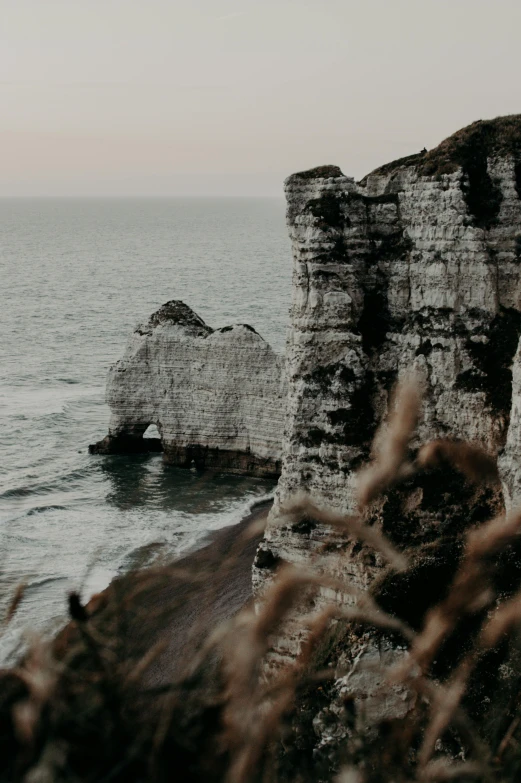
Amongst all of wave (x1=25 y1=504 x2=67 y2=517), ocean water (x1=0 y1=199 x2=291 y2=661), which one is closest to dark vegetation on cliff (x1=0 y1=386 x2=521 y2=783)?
ocean water (x1=0 y1=199 x2=291 y2=661)

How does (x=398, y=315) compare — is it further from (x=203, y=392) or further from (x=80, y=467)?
(x=80, y=467)

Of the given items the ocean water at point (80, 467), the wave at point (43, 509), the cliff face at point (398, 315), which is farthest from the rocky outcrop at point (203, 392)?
the cliff face at point (398, 315)

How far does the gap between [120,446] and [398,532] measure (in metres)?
30.0

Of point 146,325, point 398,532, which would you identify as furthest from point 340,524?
point 146,325

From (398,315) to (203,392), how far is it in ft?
77.4

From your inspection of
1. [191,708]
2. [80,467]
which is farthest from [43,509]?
[191,708]

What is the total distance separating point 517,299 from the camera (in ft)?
72.0

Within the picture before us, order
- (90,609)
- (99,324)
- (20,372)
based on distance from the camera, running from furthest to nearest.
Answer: (99,324) < (20,372) < (90,609)

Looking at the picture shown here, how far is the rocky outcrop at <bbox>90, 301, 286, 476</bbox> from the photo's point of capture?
4469 cm

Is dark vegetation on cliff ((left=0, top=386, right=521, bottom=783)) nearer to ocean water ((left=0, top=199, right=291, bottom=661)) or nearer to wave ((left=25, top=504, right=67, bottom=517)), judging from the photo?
ocean water ((left=0, top=199, right=291, bottom=661))

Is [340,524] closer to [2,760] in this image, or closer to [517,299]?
[2,760]

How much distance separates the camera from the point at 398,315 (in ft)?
75.5

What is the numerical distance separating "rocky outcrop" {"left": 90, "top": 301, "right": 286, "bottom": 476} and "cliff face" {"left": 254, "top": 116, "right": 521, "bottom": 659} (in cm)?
2096

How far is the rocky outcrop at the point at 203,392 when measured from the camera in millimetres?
44688
